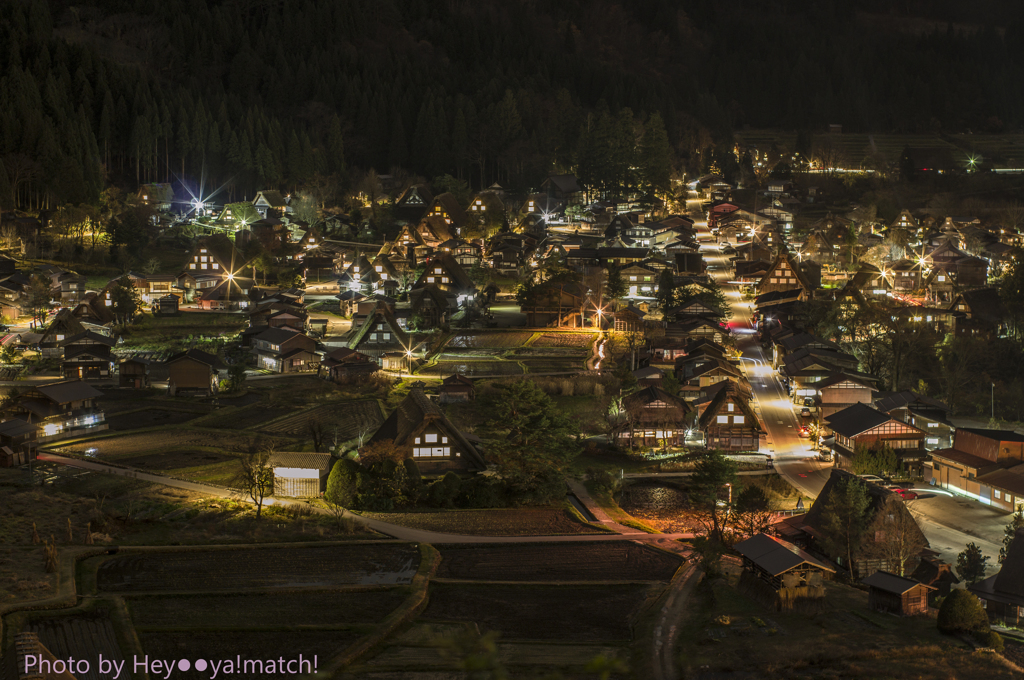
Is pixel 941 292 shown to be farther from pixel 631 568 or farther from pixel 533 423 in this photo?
pixel 631 568

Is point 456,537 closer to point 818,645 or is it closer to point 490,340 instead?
point 818,645

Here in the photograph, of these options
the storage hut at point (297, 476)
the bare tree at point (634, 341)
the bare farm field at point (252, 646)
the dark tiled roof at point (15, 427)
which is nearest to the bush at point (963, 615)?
the bare farm field at point (252, 646)

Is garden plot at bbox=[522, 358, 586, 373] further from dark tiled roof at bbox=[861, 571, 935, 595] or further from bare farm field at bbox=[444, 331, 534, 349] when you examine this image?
dark tiled roof at bbox=[861, 571, 935, 595]

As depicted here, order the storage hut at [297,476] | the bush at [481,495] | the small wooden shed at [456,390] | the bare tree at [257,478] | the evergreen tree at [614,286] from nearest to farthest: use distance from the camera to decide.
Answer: the bare tree at [257,478], the storage hut at [297,476], the bush at [481,495], the small wooden shed at [456,390], the evergreen tree at [614,286]

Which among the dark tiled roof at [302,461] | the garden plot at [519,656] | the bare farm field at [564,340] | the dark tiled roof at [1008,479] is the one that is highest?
the bare farm field at [564,340]

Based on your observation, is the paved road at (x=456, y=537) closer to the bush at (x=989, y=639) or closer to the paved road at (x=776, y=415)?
the paved road at (x=776, y=415)

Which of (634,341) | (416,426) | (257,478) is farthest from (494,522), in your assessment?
(634,341)

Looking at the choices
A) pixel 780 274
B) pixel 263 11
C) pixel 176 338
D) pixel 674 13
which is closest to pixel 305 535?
pixel 176 338
